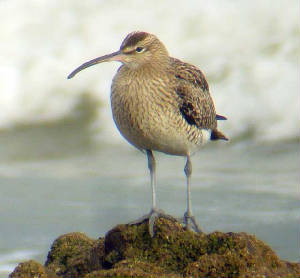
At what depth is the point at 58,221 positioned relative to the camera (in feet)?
34.0

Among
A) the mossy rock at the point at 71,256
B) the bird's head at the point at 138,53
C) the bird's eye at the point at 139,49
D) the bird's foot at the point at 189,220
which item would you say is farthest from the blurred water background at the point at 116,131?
the bird's eye at the point at 139,49

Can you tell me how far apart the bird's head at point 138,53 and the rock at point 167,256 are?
1.64 meters

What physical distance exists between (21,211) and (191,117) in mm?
2842

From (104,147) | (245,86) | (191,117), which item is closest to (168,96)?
(191,117)

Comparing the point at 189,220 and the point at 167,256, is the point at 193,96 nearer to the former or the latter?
the point at 189,220

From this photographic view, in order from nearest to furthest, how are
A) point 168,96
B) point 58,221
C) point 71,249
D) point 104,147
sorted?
point 71,249 < point 168,96 < point 58,221 < point 104,147

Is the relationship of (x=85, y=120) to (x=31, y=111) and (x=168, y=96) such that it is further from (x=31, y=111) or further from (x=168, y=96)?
(x=168, y=96)

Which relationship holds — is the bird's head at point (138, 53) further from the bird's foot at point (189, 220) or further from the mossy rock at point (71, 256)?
the mossy rock at point (71, 256)

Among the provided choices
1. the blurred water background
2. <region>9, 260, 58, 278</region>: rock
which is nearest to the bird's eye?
the blurred water background

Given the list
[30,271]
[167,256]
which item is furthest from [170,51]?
[30,271]

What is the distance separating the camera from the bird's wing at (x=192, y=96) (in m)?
8.58

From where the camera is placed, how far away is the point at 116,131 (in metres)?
14.0

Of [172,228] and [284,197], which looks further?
[284,197]

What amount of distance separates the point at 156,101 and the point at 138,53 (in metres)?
0.56
